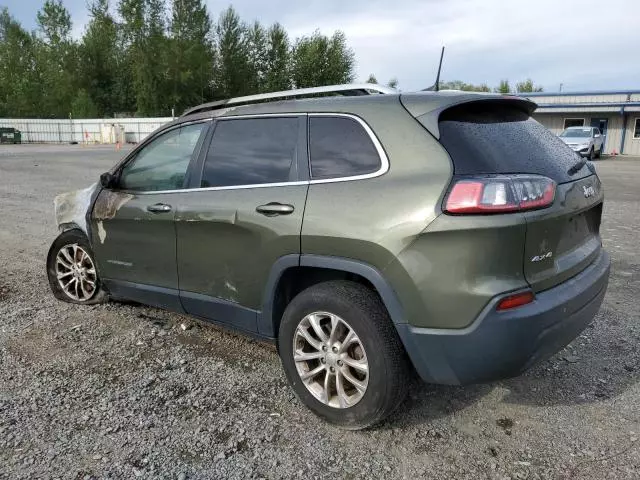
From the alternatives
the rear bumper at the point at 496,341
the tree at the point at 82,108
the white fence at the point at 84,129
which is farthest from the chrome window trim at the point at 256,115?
the tree at the point at 82,108

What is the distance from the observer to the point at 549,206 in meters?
2.63

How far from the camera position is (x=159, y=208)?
12.5ft

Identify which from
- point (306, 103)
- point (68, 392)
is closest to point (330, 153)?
point (306, 103)

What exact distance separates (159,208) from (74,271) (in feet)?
5.02

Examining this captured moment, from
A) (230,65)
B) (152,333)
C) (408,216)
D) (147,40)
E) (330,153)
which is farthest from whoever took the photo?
(230,65)

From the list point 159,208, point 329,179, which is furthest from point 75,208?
point 329,179

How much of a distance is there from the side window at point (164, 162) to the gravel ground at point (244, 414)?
1.19 meters

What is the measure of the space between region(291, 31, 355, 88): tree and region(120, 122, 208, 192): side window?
217 feet

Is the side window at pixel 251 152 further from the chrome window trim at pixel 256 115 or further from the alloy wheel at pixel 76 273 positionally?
the alloy wheel at pixel 76 273

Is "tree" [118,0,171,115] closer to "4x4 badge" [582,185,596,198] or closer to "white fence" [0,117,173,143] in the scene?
"white fence" [0,117,173,143]

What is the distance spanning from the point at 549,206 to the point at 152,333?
3.09 metres

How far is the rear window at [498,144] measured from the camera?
2627mm

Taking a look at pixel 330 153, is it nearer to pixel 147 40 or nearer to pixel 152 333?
pixel 152 333

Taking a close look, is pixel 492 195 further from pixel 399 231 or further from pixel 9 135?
pixel 9 135
